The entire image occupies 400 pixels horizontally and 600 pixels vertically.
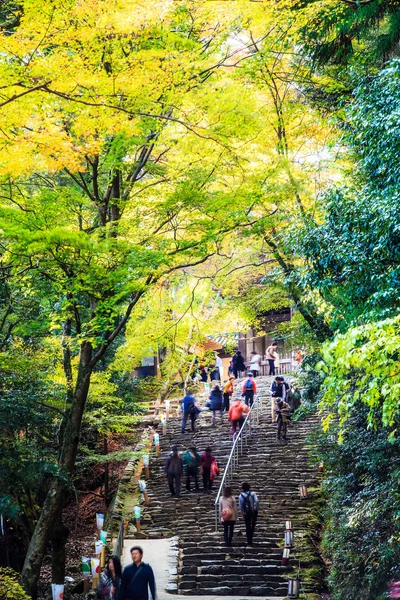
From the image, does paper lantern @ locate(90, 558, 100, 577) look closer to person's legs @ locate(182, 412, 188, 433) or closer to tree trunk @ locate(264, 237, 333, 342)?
tree trunk @ locate(264, 237, 333, 342)

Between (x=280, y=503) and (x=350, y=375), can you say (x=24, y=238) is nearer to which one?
(x=350, y=375)

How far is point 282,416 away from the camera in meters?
22.6

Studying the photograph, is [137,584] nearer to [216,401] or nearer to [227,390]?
[216,401]

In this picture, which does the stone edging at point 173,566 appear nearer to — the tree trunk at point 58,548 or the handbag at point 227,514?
the handbag at point 227,514

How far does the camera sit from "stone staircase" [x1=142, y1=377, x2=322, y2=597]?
14578 mm

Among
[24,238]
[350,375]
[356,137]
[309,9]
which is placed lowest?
[350,375]

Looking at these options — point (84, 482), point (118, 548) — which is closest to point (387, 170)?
point (118, 548)

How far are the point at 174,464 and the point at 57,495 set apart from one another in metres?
4.60

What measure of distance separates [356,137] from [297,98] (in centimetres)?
849

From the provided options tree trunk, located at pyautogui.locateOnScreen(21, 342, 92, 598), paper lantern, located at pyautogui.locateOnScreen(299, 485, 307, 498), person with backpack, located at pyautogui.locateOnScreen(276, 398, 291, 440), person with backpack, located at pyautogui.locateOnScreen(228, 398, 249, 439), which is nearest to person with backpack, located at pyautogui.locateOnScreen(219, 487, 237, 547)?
paper lantern, located at pyautogui.locateOnScreen(299, 485, 307, 498)

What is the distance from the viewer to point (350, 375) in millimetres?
14688

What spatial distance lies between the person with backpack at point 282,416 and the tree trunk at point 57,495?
809 centimetres

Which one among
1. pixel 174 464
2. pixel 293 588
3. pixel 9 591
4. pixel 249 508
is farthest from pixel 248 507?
pixel 9 591

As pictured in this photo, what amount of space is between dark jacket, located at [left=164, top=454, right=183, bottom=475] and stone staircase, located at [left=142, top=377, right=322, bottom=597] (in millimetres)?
788
